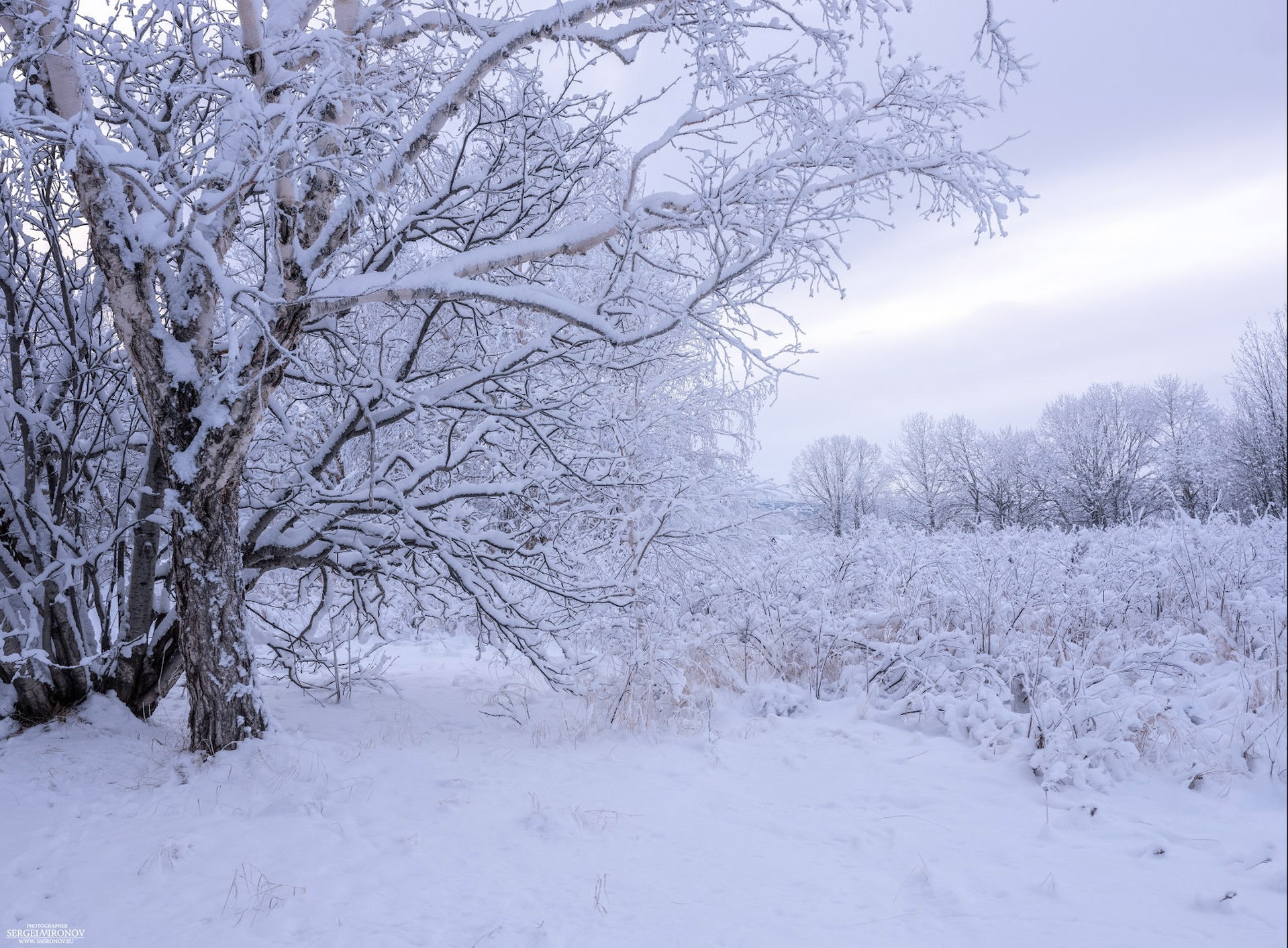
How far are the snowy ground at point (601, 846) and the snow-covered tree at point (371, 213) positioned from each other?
81cm

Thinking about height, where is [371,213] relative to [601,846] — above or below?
above

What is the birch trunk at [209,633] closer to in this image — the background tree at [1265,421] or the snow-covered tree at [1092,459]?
the background tree at [1265,421]

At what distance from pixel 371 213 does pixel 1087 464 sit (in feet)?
94.7

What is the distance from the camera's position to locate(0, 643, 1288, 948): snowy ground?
247cm

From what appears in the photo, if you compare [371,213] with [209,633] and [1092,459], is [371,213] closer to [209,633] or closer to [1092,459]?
[209,633]

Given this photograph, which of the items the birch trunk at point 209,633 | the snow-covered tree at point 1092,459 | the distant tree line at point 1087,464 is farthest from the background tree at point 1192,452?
the snow-covered tree at point 1092,459

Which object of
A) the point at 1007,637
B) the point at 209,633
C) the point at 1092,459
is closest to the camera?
the point at 209,633

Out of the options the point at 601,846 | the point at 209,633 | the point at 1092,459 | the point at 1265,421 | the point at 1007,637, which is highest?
the point at 1092,459

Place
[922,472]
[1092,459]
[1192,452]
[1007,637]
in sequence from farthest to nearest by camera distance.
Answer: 1. [922,472]
2. [1092,459]
3. [1007,637]
4. [1192,452]

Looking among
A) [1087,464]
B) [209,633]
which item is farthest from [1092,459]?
[209,633]

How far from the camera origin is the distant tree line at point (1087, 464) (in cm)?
112

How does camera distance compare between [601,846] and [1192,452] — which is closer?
[1192,452]

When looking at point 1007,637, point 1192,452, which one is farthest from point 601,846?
point 1007,637

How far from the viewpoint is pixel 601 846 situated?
10.7ft
